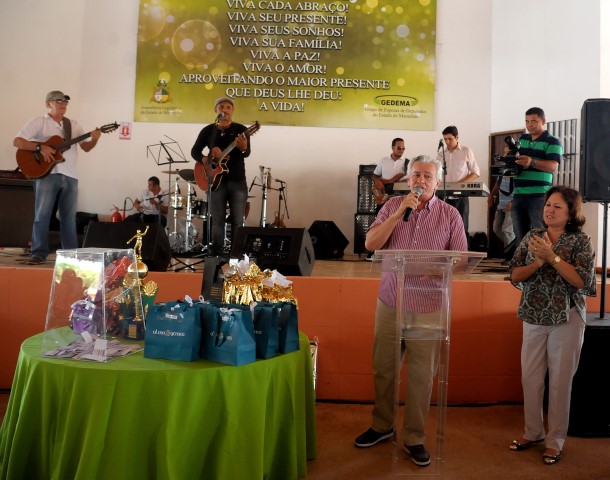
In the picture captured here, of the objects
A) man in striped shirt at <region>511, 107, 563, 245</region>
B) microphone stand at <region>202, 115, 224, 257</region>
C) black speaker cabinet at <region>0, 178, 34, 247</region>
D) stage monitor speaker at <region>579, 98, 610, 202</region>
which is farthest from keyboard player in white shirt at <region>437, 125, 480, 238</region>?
black speaker cabinet at <region>0, 178, 34, 247</region>

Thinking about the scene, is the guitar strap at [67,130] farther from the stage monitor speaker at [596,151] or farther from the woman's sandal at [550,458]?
the woman's sandal at [550,458]

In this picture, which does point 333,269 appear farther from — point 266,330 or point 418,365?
point 266,330

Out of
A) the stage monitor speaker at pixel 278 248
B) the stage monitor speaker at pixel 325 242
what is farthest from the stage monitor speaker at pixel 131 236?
the stage monitor speaker at pixel 325 242

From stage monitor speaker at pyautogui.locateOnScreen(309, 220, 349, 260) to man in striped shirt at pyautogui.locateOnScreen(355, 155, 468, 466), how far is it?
4.40 metres

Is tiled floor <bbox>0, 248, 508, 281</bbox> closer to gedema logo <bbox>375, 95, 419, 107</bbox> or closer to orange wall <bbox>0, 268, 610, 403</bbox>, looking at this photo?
orange wall <bbox>0, 268, 610, 403</bbox>

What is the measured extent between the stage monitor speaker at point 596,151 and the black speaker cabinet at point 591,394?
2.63 feet

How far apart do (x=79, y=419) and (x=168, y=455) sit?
0.30m

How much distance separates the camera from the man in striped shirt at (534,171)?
473 cm

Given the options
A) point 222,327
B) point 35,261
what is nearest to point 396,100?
point 35,261

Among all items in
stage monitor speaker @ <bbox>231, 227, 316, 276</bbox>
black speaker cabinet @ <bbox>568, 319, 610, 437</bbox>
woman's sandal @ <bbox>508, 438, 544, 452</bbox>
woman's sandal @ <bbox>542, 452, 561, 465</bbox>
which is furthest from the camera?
stage monitor speaker @ <bbox>231, 227, 316, 276</bbox>

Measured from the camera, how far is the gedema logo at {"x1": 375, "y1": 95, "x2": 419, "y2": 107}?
8344mm

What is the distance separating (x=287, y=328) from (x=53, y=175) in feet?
13.2

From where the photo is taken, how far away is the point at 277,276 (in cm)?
254

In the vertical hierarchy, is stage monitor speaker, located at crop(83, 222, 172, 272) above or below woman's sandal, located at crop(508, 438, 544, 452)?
above
